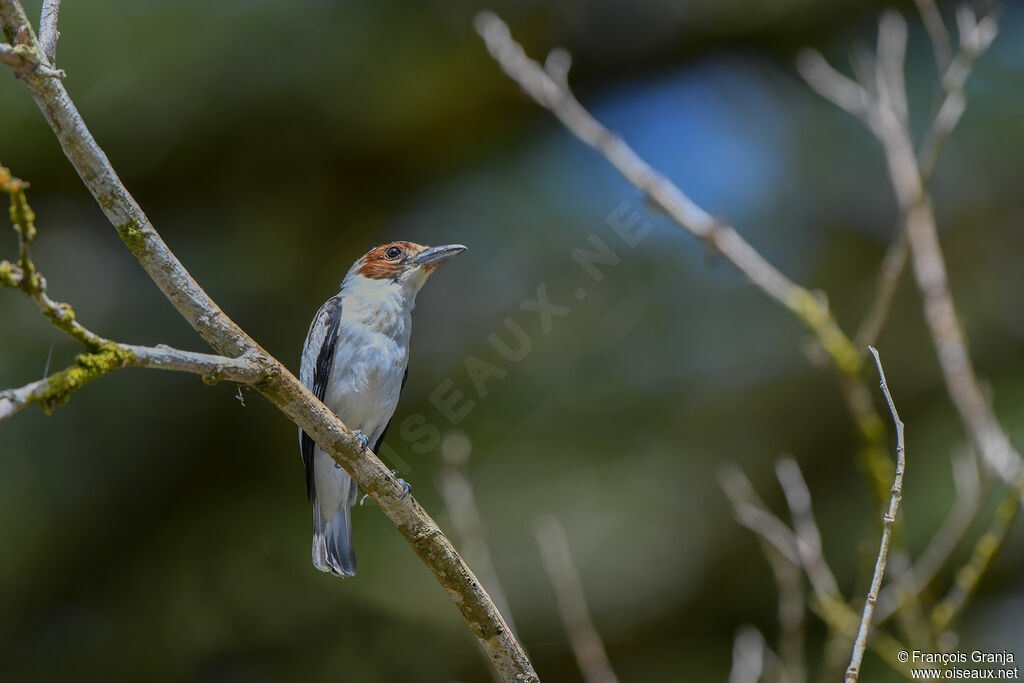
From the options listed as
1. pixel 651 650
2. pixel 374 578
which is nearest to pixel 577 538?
pixel 651 650

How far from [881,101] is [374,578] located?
5.26 meters

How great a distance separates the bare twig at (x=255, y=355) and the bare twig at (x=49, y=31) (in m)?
0.06

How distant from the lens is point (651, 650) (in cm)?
805

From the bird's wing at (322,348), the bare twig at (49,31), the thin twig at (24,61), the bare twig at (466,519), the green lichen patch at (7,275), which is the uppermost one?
the bare twig at (49,31)

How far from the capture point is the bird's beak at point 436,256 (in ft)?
14.8

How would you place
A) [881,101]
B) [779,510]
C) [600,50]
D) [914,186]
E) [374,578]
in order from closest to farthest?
[914,186] → [881,101] → [374,578] → [779,510] → [600,50]

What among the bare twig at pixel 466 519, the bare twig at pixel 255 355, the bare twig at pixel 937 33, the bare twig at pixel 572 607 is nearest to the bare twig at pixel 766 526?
the bare twig at pixel 572 607

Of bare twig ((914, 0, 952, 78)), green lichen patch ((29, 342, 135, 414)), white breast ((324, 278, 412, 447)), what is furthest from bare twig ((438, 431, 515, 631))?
bare twig ((914, 0, 952, 78))

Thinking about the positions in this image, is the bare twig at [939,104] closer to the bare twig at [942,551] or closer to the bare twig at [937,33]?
the bare twig at [937,33]

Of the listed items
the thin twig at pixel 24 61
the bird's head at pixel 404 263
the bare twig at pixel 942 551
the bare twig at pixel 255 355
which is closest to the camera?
the thin twig at pixel 24 61

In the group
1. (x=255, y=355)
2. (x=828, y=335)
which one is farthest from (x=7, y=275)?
(x=828, y=335)

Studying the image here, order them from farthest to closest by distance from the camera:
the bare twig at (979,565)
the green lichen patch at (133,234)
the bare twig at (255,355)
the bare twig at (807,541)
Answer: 1. the bare twig at (807,541)
2. the bare twig at (979,565)
3. the green lichen patch at (133,234)
4. the bare twig at (255,355)

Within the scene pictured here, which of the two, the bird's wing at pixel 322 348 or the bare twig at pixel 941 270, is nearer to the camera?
the bare twig at pixel 941 270

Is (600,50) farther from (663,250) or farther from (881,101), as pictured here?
(881,101)
